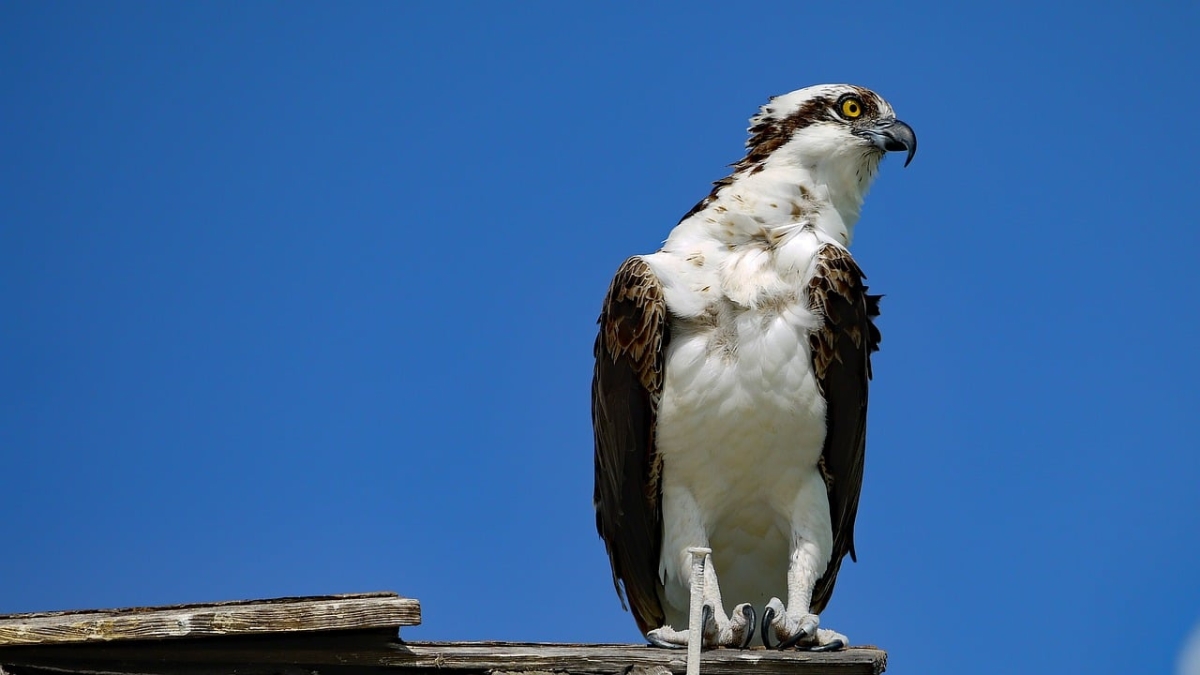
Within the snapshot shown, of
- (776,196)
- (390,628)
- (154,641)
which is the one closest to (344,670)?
(390,628)

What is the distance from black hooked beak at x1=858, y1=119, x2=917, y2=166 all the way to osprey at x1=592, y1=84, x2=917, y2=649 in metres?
0.28

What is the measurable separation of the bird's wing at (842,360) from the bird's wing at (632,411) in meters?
0.84

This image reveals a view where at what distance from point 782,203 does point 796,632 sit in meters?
2.39

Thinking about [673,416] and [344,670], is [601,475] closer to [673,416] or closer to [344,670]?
[673,416]

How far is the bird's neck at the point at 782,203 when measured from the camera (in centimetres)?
824

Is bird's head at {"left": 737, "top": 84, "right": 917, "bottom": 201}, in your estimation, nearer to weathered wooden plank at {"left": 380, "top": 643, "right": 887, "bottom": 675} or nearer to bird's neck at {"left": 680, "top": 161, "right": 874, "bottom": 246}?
bird's neck at {"left": 680, "top": 161, "right": 874, "bottom": 246}

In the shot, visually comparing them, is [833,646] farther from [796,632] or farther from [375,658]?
[375,658]

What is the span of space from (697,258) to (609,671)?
8.26 ft

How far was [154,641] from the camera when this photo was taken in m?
6.19

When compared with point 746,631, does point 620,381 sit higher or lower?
higher

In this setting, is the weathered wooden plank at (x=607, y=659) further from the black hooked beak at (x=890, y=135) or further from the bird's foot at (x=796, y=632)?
the black hooked beak at (x=890, y=135)

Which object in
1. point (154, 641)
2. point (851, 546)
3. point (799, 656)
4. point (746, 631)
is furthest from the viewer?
point (851, 546)

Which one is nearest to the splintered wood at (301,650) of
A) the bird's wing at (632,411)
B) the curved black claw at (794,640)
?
the curved black claw at (794,640)

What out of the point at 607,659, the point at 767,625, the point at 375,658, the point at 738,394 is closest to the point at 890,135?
the point at 738,394
